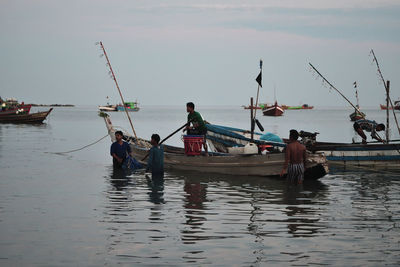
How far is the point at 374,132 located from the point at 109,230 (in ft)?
42.2

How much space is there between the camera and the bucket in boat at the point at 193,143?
1695 centimetres

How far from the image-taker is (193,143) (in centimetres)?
1723

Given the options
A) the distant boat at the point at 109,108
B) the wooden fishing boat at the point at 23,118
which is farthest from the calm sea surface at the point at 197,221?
the distant boat at the point at 109,108

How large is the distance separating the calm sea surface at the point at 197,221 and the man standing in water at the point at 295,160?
1.10 ft

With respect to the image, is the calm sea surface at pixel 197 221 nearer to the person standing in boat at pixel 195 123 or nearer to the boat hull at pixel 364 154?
the person standing in boat at pixel 195 123

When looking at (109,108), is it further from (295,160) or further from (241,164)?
(295,160)

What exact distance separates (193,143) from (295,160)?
12.4 ft

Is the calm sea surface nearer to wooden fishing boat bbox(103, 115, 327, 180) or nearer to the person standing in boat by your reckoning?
wooden fishing boat bbox(103, 115, 327, 180)

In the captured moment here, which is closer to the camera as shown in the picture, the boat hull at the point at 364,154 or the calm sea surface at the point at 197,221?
the calm sea surface at the point at 197,221

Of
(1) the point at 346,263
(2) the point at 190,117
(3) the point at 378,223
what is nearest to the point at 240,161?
(2) the point at 190,117

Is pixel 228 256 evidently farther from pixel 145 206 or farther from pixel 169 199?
pixel 169 199

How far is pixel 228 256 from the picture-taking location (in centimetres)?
766

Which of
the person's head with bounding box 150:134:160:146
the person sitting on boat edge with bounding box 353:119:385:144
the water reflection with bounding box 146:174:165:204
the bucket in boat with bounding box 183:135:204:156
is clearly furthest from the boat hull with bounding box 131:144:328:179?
the person sitting on boat edge with bounding box 353:119:385:144

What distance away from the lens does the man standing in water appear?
14273 mm
